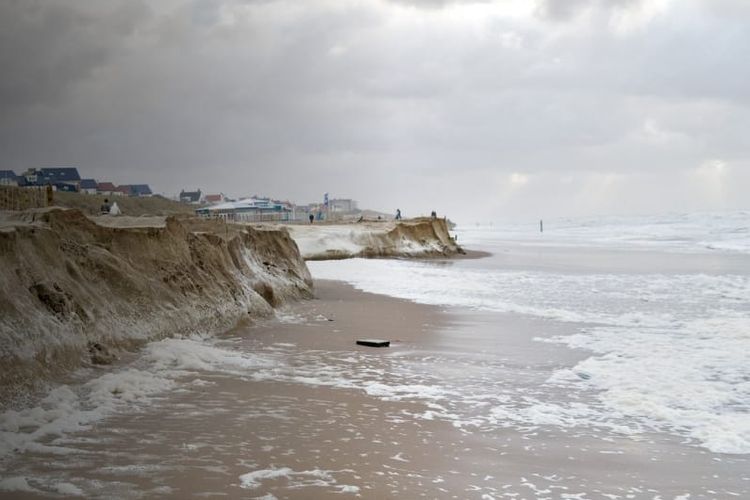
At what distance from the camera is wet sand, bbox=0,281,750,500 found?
14.3ft

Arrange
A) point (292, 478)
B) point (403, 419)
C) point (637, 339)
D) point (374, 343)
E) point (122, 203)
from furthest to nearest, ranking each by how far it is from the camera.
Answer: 1. point (122, 203)
2. point (637, 339)
3. point (374, 343)
4. point (403, 419)
5. point (292, 478)

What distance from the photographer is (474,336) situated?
1088 centimetres

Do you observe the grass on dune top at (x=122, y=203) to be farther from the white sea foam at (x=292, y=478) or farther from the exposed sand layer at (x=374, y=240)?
the white sea foam at (x=292, y=478)

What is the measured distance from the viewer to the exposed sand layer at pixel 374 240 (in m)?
33.4

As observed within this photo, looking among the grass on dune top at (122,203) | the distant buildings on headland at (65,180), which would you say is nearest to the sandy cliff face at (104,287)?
the grass on dune top at (122,203)

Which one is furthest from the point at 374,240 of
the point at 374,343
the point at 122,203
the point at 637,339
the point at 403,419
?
the point at 122,203

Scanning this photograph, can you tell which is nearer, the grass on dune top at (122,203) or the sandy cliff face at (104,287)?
the sandy cliff face at (104,287)

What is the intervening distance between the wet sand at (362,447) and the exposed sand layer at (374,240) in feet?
80.5

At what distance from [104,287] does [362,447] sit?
15.2 feet

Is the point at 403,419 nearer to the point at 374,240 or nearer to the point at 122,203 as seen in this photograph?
the point at 374,240

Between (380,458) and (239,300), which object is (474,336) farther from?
(380,458)

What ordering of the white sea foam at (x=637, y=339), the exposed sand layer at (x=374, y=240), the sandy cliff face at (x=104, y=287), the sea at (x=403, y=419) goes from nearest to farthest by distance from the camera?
the sea at (x=403, y=419) < the white sea foam at (x=637, y=339) < the sandy cliff face at (x=104, y=287) < the exposed sand layer at (x=374, y=240)

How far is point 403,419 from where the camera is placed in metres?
6.01

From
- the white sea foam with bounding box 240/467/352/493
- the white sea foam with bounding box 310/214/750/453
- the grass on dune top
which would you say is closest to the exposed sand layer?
the white sea foam with bounding box 310/214/750/453
